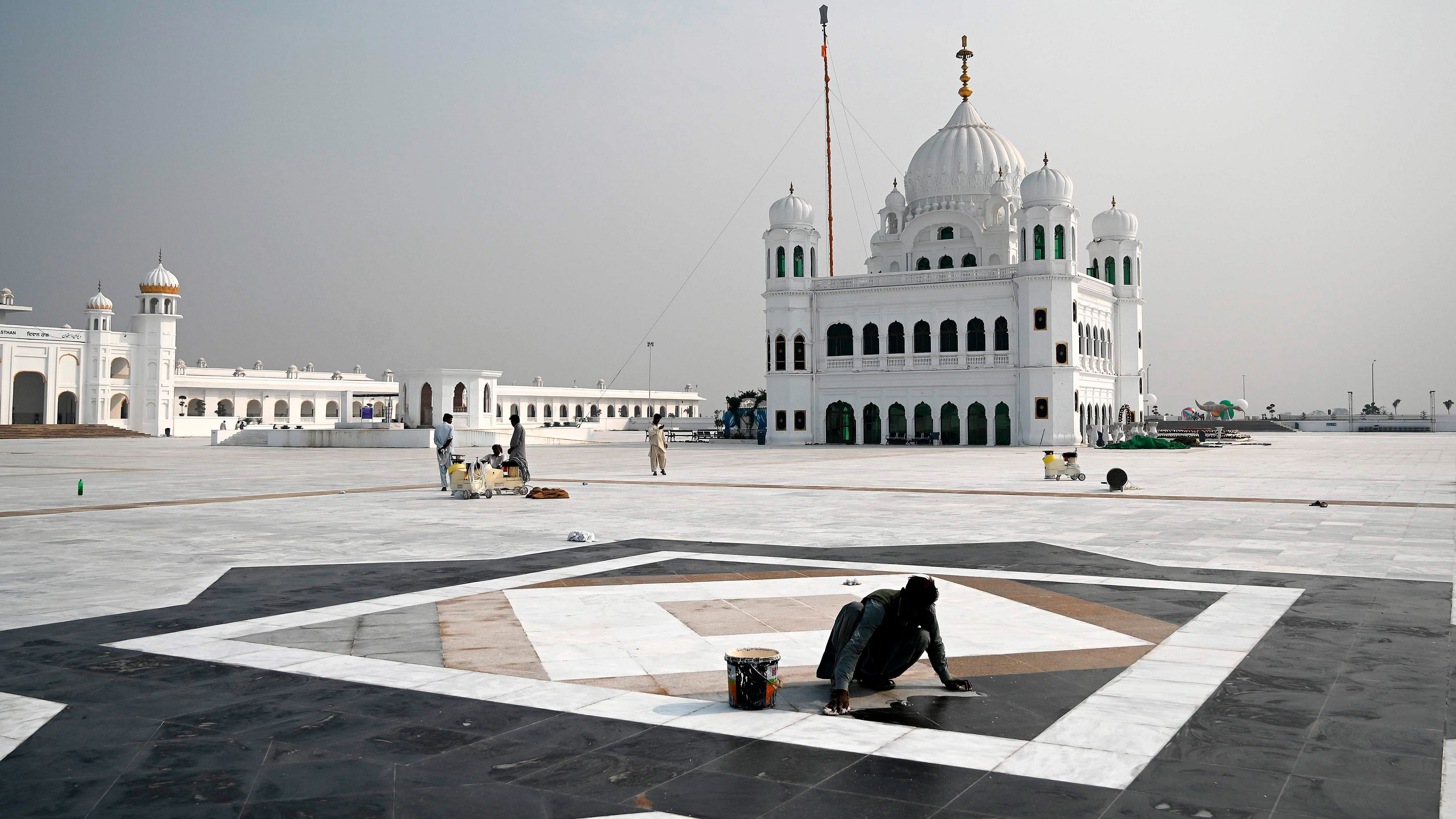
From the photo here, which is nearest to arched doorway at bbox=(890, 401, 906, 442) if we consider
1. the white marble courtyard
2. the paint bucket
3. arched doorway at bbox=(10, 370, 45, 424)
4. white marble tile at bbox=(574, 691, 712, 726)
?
the white marble courtyard

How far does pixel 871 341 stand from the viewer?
58.4m

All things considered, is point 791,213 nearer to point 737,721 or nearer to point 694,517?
point 694,517

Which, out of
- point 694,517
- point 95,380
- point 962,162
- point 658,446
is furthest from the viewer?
point 95,380

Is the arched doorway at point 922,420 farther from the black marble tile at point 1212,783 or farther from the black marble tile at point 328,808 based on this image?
the black marble tile at point 328,808

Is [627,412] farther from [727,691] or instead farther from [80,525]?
[727,691]

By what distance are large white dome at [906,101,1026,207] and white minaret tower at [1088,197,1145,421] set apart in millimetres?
6834

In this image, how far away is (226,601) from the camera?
29.5 feet

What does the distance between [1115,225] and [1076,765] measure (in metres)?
66.2

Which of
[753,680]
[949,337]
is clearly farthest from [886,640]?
[949,337]

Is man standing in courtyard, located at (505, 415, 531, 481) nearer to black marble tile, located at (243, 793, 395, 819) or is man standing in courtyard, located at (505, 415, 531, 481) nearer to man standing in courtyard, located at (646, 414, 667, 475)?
man standing in courtyard, located at (646, 414, 667, 475)

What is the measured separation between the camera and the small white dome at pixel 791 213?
196 feet

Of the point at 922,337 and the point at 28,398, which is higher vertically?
the point at 922,337

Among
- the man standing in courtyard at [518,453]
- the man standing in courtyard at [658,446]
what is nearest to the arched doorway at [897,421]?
the man standing in courtyard at [658,446]

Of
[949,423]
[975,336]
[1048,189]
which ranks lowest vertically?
[949,423]
